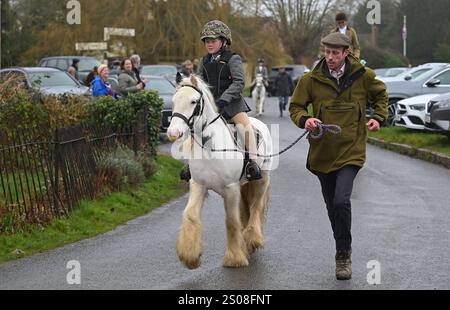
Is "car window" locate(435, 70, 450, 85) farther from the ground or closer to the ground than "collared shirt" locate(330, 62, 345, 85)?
closer to the ground

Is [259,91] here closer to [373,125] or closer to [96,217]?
[96,217]

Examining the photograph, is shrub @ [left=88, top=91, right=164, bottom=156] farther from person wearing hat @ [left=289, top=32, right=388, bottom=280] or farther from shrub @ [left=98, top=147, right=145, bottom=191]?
person wearing hat @ [left=289, top=32, right=388, bottom=280]

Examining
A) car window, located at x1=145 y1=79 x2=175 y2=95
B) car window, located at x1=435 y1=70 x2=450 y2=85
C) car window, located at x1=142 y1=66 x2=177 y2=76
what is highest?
car window, located at x1=435 y1=70 x2=450 y2=85

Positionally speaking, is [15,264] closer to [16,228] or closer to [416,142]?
[16,228]

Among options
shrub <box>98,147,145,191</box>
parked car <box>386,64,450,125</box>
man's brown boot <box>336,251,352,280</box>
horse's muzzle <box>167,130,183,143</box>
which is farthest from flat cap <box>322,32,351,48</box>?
parked car <box>386,64,450,125</box>

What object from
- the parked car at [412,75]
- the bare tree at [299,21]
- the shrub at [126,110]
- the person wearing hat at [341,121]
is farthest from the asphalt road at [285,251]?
the bare tree at [299,21]

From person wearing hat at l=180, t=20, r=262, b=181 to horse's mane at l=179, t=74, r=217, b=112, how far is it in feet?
0.75

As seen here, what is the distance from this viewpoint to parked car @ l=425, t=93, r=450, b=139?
60.8 ft

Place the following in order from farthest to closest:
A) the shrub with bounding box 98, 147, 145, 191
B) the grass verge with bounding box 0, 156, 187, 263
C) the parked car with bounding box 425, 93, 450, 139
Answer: the parked car with bounding box 425, 93, 450, 139 < the shrub with bounding box 98, 147, 145, 191 < the grass verge with bounding box 0, 156, 187, 263

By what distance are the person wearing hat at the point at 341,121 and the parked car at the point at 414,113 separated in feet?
43.3

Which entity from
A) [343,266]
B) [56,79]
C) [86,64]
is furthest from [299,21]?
[343,266]

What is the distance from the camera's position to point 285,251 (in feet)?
31.3

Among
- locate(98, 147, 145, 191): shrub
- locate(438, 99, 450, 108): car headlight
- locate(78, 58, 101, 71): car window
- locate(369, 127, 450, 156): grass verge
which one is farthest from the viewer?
locate(78, 58, 101, 71): car window
